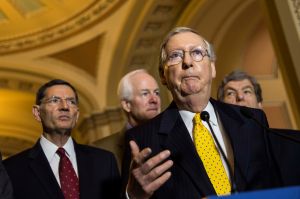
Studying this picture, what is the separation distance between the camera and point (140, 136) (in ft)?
6.22

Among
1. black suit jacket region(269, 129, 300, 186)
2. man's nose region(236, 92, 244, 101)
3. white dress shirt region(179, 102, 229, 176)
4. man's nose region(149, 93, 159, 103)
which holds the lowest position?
black suit jacket region(269, 129, 300, 186)

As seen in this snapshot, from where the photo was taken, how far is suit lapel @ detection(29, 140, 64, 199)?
2.59m

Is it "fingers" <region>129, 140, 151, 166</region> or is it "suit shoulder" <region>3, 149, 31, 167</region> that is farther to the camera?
"suit shoulder" <region>3, 149, 31, 167</region>

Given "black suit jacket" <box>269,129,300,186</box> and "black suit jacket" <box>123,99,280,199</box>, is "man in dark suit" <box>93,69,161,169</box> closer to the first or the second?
"black suit jacket" <box>123,99,280,199</box>

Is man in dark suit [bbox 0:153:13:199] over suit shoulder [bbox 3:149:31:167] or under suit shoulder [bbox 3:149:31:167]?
under

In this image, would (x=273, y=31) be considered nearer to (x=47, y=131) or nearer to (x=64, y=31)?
(x=47, y=131)

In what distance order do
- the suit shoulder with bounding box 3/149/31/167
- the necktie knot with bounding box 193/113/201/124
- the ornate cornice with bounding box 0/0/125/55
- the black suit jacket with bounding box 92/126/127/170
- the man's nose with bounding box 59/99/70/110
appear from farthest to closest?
the ornate cornice with bounding box 0/0/125/55, the black suit jacket with bounding box 92/126/127/170, the man's nose with bounding box 59/99/70/110, the suit shoulder with bounding box 3/149/31/167, the necktie knot with bounding box 193/113/201/124

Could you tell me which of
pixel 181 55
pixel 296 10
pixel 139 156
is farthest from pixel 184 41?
pixel 296 10

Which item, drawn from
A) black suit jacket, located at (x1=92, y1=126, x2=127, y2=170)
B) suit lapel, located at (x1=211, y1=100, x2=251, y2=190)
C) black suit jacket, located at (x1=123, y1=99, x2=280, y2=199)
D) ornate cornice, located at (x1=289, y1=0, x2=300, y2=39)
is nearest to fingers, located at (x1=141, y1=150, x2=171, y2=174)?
black suit jacket, located at (x1=123, y1=99, x2=280, y2=199)

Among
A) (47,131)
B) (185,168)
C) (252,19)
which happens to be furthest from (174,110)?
(252,19)

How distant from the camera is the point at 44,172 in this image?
105 inches

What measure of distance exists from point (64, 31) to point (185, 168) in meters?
8.40

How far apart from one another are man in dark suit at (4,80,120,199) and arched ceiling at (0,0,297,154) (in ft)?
16.3

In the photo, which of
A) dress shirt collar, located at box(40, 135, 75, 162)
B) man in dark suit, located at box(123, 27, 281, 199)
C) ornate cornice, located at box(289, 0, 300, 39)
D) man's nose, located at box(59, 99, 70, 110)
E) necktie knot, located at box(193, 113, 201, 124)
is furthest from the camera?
ornate cornice, located at box(289, 0, 300, 39)
